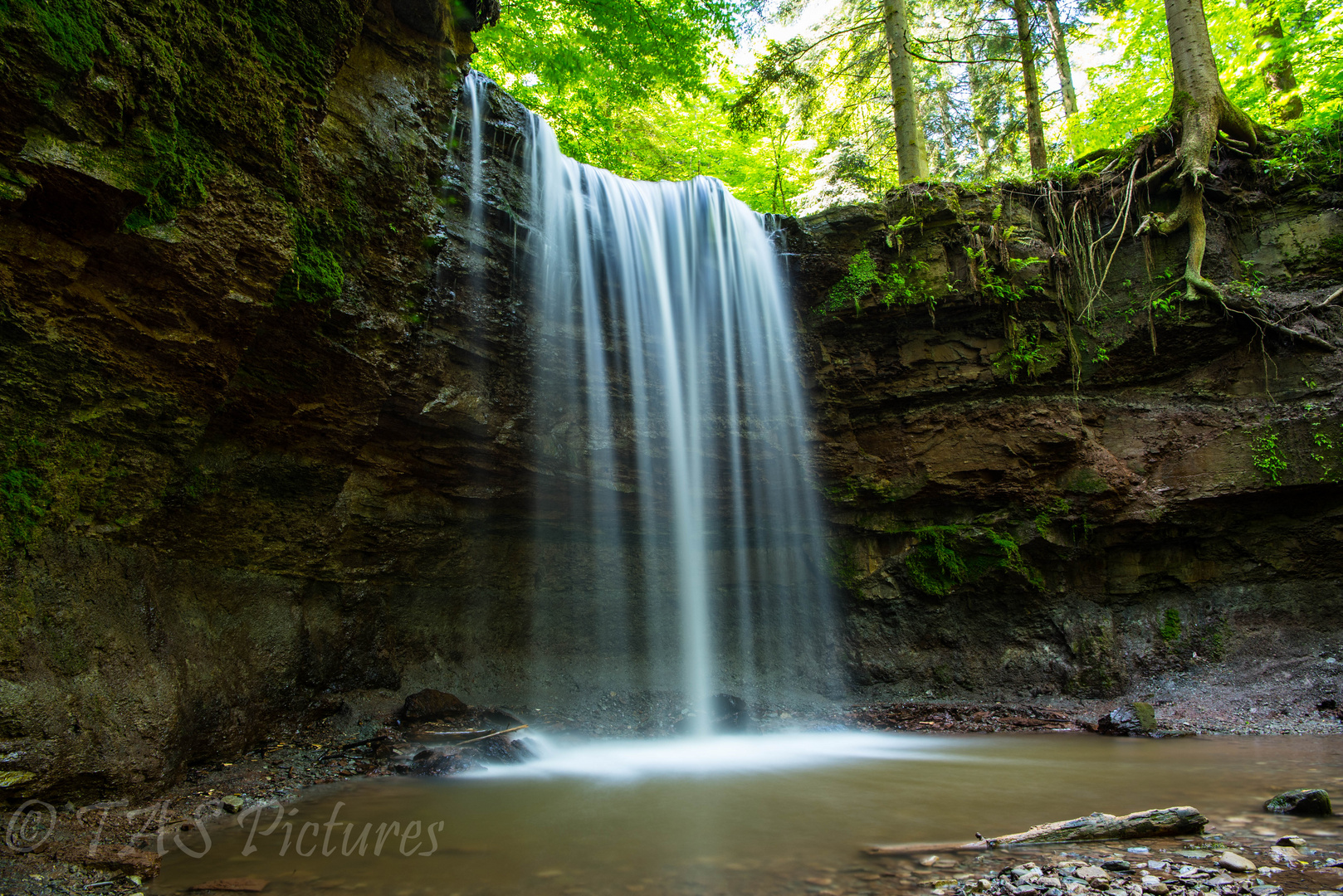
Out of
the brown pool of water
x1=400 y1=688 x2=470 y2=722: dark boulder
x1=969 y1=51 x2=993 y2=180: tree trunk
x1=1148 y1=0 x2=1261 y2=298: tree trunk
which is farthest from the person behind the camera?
x1=969 y1=51 x2=993 y2=180: tree trunk

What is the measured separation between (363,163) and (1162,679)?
10.1m

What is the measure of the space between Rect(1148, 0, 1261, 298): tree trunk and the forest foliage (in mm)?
808

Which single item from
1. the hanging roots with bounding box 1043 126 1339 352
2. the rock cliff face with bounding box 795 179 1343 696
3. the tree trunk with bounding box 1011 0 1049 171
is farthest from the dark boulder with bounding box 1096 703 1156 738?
the tree trunk with bounding box 1011 0 1049 171

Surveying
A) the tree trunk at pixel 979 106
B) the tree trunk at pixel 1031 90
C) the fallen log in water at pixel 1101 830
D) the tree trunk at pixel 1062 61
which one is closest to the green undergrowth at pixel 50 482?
the fallen log in water at pixel 1101 830

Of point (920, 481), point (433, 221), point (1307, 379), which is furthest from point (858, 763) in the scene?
point (1307, 379)

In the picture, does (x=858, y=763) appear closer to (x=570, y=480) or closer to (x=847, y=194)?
(x=570, y=480)

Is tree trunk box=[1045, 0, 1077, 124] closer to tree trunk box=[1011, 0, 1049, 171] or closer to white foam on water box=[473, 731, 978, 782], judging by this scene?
tree trunk box=[1011, 0, 1049, 171]

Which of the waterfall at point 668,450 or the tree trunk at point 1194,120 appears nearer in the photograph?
the waterfall at point 668,450

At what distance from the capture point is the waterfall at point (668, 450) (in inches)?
318

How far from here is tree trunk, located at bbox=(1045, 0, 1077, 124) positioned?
40.8 feet

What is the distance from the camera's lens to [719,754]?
668cm

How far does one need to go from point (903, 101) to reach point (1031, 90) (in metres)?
2.58

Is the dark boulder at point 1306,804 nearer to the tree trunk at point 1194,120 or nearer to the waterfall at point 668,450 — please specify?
the waterfall at point 668,450

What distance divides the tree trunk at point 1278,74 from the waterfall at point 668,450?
9.15 m
